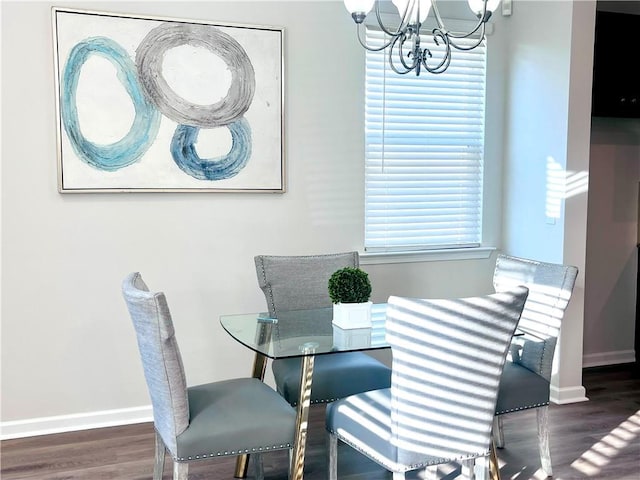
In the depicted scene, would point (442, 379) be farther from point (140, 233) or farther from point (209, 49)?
point (209, 49)

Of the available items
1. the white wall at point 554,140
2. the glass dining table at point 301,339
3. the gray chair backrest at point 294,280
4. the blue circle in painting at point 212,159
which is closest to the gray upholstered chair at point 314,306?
the gray chair backrest at point 294,280

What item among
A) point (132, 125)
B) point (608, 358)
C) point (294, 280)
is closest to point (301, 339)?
point (294, 280)

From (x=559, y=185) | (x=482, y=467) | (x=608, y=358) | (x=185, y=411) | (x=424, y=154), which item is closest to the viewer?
(x=185, y=411)

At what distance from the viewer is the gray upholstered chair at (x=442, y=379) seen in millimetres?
2135

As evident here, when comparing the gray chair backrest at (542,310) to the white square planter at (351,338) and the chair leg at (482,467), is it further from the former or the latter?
the white square planter at (351,338)

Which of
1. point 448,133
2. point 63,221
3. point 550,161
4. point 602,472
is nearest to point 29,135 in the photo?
point 63,221

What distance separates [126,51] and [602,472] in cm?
318

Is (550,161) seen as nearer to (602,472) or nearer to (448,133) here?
(448,133)

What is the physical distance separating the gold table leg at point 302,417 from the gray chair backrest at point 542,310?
1109 mm

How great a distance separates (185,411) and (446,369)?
95cm

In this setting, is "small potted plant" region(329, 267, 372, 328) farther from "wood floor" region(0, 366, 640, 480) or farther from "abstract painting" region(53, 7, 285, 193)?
"abstract painting" region(53, 7, 285, 193)

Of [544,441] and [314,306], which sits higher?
[314,306]

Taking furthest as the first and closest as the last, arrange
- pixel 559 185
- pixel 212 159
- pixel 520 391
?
pixel 559 185 → pixel 212 159 → pixel 520 391

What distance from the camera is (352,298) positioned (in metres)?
2.81
